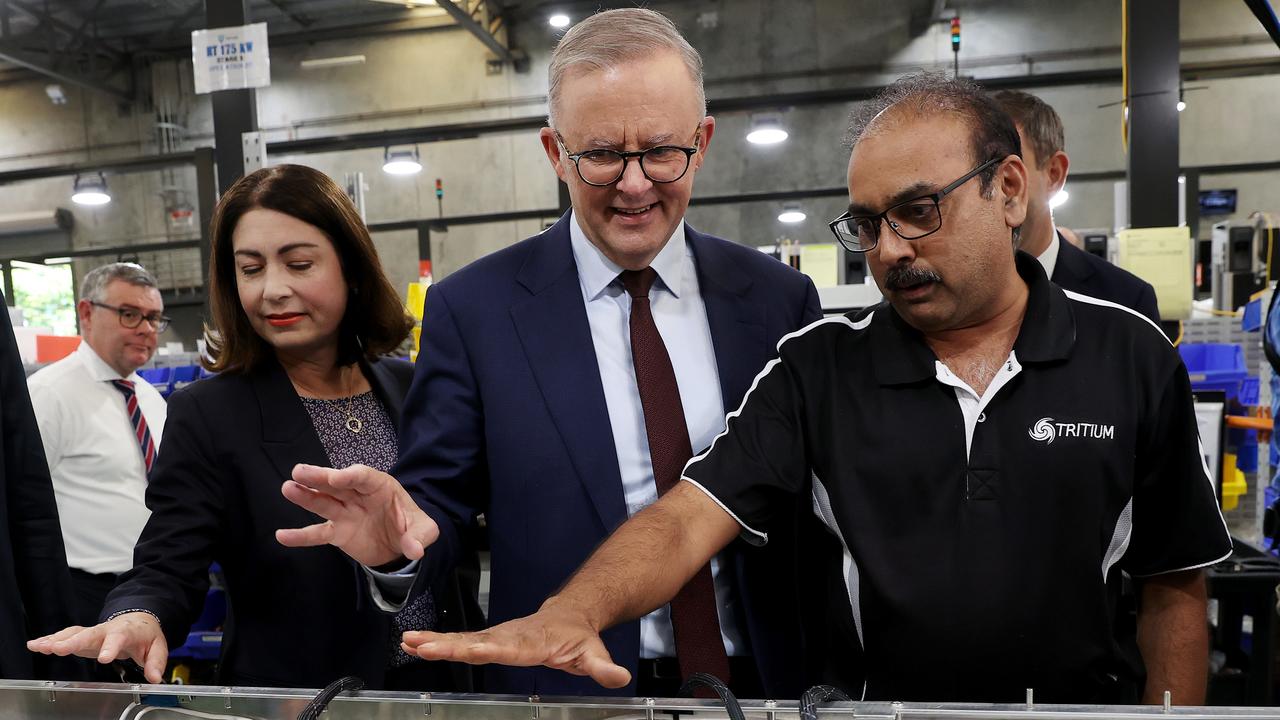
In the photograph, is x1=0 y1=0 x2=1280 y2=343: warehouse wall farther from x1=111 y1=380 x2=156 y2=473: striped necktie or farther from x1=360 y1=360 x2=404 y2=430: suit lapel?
x1=360 y1=360 x2=404 y2=430: suit lapel

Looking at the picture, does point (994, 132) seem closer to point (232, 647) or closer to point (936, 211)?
point (936, 211)

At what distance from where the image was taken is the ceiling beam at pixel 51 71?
1080 centimetres

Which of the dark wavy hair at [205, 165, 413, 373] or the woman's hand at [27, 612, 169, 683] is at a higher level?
the dark wavy hair at [205, 165, 413, 373]

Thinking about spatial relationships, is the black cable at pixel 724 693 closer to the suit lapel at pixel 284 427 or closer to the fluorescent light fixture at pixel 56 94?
the suit lapel at pixel 284 427

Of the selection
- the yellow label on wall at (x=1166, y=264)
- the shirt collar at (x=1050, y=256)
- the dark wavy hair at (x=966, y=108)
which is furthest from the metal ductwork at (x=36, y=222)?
the dark wavy hair at (x=966, y=108)

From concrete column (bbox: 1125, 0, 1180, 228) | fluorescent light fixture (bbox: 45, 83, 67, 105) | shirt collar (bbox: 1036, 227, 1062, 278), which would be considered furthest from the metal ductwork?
shirt collar (bbox: 1036, 227, 1062, 278)

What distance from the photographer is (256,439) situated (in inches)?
56.6

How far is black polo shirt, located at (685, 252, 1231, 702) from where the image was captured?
1093 millimetres

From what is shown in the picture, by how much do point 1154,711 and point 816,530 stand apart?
599mm

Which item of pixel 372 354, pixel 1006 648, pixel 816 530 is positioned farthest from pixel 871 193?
pixel 372 354

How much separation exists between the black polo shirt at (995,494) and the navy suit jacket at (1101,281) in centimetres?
89

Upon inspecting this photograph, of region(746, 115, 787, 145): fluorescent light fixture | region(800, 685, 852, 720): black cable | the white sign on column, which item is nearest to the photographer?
region(800, 685, 852, 720): black cable

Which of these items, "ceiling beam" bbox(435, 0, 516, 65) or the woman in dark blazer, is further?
"ceiling beam" bbox(435, 0, 516, 65)

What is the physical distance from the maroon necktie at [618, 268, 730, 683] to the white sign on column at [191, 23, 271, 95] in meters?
2.61
